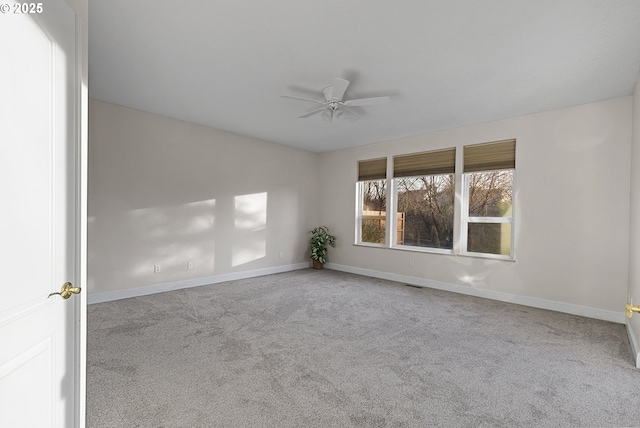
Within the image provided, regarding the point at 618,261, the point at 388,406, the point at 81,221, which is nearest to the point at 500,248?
the point at 618,261

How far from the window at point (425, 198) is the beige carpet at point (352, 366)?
156 cm

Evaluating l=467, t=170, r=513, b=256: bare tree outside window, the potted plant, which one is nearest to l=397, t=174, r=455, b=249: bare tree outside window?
l=467, t=170, r=513, b=256: bare tree outside window

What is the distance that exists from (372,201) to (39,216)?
5530 mm

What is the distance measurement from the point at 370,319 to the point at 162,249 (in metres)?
3.28

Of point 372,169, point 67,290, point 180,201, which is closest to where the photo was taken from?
point 67,290

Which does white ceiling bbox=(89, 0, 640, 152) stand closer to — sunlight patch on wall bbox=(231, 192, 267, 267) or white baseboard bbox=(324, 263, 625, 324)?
sunlight patch on wall bbox=(231, 192, 267, 267)

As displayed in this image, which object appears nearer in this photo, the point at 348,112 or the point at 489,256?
the point at 348,112

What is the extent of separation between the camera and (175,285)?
4.66 m

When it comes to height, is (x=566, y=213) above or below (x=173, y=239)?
above

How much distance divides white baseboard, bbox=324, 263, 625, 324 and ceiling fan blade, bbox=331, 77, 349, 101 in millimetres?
3512

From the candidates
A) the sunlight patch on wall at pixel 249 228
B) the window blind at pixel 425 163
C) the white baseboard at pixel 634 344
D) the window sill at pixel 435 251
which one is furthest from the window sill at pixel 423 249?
the sunlight patch on wall at pixel 249 228

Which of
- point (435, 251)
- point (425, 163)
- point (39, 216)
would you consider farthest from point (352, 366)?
point (425, 163)

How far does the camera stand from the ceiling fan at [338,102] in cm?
300

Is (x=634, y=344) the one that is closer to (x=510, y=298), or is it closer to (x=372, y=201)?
(x=510, y=298)
